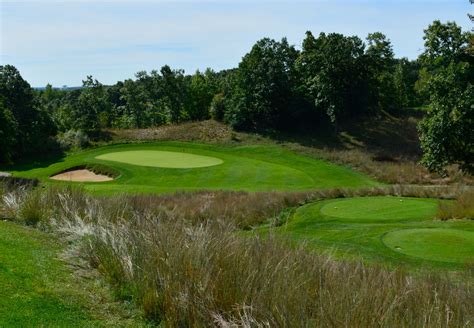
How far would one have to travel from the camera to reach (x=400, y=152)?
128 feet

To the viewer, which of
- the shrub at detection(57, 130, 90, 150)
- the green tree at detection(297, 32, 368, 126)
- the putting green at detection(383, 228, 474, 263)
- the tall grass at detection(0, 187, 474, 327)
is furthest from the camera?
the shrub at detection(57, 130, 90, 150)

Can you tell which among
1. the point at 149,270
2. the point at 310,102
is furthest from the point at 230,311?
the point at 310,102

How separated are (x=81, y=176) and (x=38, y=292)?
94.0 ft

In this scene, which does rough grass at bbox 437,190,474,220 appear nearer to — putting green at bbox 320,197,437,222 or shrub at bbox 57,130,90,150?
putting green at bbox 320,197,437,222

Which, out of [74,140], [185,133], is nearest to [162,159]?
[185,133]

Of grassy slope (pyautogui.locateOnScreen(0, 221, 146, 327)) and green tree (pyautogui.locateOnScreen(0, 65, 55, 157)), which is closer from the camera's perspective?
grassy slope (pyautogui.locateOnScreen(0, 221, 146, 327))

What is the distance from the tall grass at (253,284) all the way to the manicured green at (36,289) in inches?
27.7

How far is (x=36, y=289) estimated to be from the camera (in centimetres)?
677

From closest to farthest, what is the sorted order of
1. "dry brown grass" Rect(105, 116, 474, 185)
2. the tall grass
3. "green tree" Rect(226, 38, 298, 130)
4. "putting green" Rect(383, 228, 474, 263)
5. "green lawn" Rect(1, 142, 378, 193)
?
the tall grass → "putting green" Rect(383, 228, 474, 263) → "green lawn" Rect(1, 142, 378, 193) → "dry brown grass" Rect(105, 116, 474, 185) → "green tree" Rect(226, 38, 298, 130)

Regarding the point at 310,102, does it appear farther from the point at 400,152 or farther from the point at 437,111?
the point at 437,111

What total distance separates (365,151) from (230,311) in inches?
1375

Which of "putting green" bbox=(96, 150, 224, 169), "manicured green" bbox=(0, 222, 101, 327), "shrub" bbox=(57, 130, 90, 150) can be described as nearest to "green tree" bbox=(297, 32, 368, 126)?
"putting green" bbox=(96, 150, 224, 169)

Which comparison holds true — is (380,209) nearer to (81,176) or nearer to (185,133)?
(81,176)

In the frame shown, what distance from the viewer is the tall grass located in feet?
16.5
